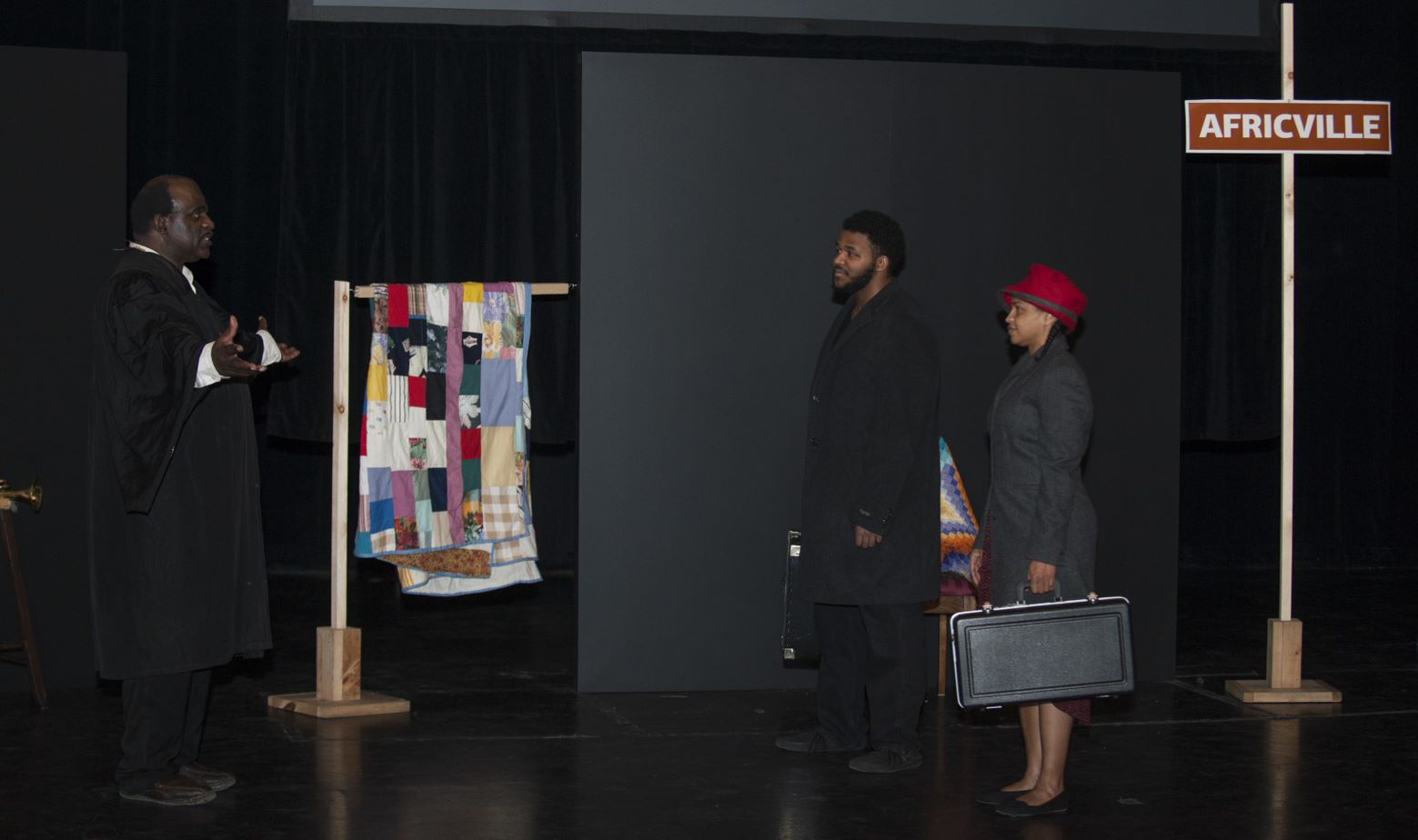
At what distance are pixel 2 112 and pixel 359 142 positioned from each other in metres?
2.25

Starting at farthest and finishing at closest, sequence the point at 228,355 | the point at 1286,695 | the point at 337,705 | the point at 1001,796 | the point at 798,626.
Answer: the point at 1286,695, the point at 337,705, the point at 798,626, the point at 1001,796, the point at 228,355

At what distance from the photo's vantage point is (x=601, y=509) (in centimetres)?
539

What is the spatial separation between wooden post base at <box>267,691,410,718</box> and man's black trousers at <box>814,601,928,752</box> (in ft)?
4.62

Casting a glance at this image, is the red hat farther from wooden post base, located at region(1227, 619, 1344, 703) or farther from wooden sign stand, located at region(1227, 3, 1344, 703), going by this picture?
wooden post base, located at region(1227, 619, 1344, 703)

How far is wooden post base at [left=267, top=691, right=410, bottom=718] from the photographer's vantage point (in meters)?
4.96

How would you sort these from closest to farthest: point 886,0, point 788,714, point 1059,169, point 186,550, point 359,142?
point 186,550, point 788,714, point 1059,169, point 886,0, point 359,142

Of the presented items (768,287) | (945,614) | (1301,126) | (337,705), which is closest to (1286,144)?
(1301,126)

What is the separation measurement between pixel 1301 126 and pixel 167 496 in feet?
12.3

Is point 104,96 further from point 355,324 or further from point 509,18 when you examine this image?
point 355,324

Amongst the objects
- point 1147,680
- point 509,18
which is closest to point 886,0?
point 509,18

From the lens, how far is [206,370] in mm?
3820

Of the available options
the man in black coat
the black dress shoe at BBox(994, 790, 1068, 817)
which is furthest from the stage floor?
the man in black coat

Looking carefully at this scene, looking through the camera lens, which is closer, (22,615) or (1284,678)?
(22,615)

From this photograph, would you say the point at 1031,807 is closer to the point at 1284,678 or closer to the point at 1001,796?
the point at 1001,796
